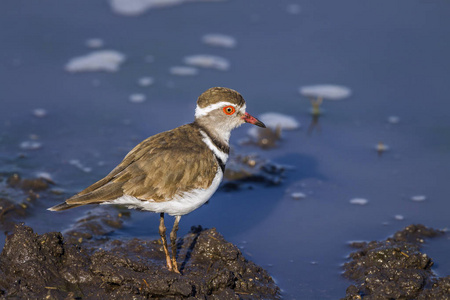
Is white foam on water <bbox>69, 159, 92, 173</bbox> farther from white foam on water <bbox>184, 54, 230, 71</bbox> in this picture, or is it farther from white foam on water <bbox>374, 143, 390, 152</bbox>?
white foam on water <bbox>374, 143, 390, 152</bbox>

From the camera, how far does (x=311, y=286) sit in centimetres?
577

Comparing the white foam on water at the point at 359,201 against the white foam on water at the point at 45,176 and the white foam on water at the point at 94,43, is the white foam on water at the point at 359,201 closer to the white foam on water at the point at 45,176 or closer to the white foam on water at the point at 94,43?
the white foam on water at the point at 45,176

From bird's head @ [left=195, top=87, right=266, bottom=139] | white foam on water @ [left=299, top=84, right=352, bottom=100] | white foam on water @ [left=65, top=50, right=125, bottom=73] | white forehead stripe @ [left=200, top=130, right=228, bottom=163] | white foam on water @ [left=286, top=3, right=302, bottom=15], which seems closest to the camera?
white forehead stripe @ [left=200, top=130, right=228, bottom=163]

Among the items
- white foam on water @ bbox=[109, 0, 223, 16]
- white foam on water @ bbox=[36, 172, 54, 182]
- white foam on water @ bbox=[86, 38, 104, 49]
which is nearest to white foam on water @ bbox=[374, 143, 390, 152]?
white foam on water @ bbox=[36, 172, 54, 182]

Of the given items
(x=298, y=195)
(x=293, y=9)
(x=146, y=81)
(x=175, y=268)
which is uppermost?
(x=293, y=9)

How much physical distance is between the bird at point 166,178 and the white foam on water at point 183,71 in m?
3.83

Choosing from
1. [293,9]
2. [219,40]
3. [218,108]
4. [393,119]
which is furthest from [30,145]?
[293,9]

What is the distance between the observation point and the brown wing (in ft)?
17.2

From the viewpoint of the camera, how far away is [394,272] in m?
5.60

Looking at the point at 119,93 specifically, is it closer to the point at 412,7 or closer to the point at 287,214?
the point at 287,214

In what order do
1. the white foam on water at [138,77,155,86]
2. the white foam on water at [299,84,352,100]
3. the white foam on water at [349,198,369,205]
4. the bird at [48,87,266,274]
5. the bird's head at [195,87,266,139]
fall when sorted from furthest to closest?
1. the white foam on water at [138,77,155,86]
2. the white foam on water at [299,84,352,100]
3. the white foam on water at [349,198,369,205]
4. the bird's head at [195,87,266,139]
5. the bird at [48,87,266,274]

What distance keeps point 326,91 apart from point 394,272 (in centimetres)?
420

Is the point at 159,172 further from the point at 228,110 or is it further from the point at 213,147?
the point at 228,110

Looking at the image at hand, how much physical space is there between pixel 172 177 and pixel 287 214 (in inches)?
80.9
